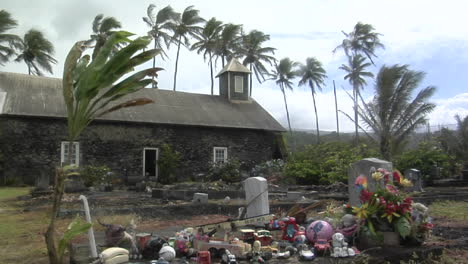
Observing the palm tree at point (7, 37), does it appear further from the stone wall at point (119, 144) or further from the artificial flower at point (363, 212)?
the artificial flower at point (363, 212)

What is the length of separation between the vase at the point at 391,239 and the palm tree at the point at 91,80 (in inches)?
127

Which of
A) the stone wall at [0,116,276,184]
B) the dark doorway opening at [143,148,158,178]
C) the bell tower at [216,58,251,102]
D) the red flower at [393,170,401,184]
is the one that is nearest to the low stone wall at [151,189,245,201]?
the red flower at [393,170,401,184]

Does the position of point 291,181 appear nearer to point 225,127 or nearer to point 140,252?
point 225,127

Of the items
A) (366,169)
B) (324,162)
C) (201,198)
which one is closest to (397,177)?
(366,169)

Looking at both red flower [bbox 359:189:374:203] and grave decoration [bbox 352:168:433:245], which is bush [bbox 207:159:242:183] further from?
grave decoration [bbox 352:168:433:245]

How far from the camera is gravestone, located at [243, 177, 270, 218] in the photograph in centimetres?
696

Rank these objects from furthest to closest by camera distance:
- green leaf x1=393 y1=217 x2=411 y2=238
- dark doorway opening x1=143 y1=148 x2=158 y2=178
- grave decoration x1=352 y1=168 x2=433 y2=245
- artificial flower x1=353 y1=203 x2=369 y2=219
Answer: dark doorway opening x1=143 y1=148 x2=158 y2=178 < artificial flower x1=353 y1=203 x2=369 y2=219 < grave decoration x1=352 y1=168 x2=433 y2=245 < green leaf x1=393 y1=217 x2=411 y2=238

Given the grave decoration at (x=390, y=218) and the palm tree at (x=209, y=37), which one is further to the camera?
the palm tree at (x=209, y=37)

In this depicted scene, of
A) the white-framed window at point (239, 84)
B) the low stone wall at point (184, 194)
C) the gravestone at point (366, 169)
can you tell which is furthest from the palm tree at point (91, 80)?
the white-framed window at point (239, 84)

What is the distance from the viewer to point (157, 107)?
22.8 m

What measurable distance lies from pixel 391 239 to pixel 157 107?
19313 mm

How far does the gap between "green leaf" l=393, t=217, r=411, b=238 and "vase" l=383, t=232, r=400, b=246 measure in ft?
0.27

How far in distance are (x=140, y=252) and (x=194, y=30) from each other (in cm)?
3467

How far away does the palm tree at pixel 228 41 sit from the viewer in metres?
38.9
